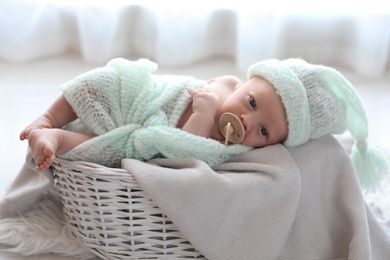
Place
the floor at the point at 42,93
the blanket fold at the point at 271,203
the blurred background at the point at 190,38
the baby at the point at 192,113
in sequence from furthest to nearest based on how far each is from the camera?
the blurred background at the point at 190,38 → the floor at the point at 42,93 → the baby at the point at 192,113 → the blanket fold at the point at 271,203

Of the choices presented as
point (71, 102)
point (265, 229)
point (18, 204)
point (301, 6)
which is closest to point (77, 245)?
point (18, 204)

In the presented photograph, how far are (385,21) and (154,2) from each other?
1.03 m

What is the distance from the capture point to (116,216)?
1.12m

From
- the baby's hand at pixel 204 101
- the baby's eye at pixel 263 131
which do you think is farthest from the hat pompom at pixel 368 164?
the baby's hand at pixel 204 101

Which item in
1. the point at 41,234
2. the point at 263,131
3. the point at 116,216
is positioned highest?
the point at 263,131

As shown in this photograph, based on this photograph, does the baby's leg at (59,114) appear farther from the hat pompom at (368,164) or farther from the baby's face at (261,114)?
the hat pompom at (368,164)

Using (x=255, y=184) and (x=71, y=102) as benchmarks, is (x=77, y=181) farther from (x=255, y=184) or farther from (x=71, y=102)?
(x=255, y=184)

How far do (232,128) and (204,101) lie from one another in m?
0.10

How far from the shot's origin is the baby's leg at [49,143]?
42.8 inches

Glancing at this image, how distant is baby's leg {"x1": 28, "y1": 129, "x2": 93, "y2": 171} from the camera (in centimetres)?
109

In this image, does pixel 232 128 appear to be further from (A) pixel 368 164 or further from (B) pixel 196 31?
(B) pixel 196 31

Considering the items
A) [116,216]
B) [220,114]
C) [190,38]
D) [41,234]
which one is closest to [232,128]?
[220,114]

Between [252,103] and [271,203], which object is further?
[252,103]

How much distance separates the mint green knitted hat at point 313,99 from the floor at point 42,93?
392mm
